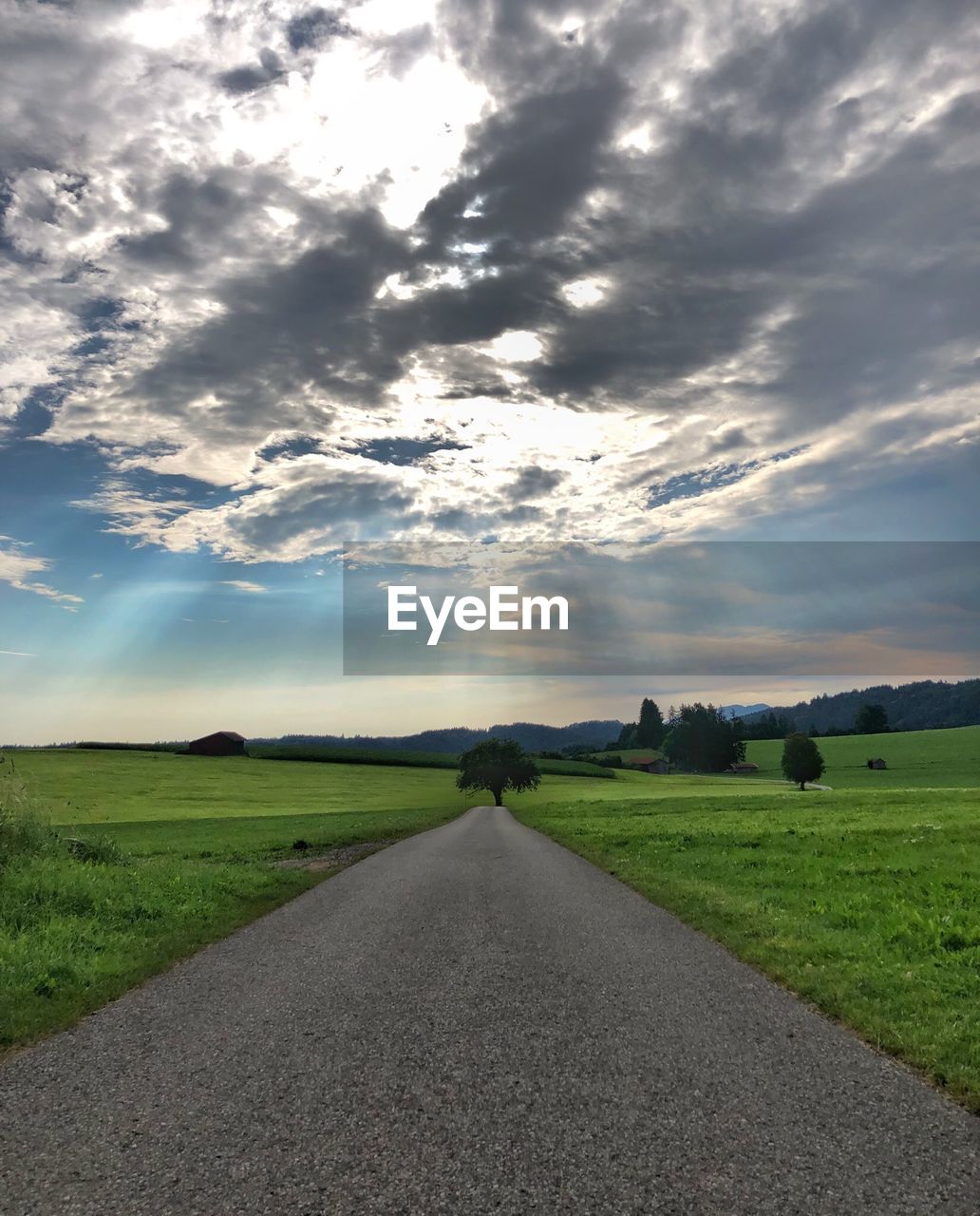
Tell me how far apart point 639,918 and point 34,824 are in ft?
50.4

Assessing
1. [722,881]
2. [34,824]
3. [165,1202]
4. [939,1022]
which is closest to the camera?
[165,1202]

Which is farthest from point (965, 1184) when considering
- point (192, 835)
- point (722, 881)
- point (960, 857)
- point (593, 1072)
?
point (192, 835)

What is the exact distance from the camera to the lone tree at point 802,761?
347ft

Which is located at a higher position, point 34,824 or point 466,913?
point 34,824

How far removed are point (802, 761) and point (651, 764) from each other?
76.8 meters

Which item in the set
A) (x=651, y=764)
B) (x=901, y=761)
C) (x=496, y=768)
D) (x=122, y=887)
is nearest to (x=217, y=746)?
(x=496, y=768)

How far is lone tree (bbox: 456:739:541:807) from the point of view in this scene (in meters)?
99.3

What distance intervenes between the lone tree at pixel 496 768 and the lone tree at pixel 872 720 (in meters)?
120

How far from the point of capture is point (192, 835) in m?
39.0

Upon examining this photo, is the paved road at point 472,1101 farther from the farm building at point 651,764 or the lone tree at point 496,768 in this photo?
the farm building at point 651,764

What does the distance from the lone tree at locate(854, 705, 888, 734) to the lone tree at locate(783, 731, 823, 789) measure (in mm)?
91176

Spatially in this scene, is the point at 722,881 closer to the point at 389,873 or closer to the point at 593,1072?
the point at 389,873

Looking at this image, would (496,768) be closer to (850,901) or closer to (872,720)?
(850,901)

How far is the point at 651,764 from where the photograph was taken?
18162 centimetres
